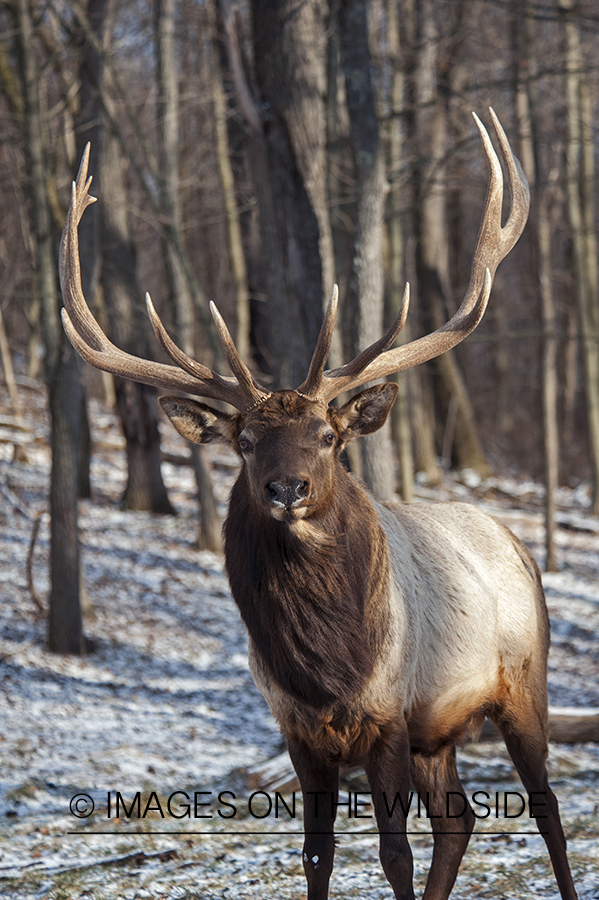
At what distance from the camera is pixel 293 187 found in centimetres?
729

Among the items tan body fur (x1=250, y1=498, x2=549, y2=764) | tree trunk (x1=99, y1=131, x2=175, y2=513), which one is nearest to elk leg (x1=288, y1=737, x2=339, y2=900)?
tan body fur (x1=250, y1=498, x2=549, y2=764)

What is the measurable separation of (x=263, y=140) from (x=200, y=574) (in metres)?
6.57

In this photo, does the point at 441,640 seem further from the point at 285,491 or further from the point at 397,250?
the point at 397,250

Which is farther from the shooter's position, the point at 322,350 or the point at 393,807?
the point at 322,350

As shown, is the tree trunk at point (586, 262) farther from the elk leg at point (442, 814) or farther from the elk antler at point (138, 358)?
the elk antler at point (138, 358)

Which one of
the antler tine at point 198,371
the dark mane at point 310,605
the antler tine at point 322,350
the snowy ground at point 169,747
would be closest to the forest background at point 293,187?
the snowy ground at point 169,747

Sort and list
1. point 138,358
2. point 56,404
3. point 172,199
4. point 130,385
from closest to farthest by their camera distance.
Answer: point 138,358
point 56,404
point 172,199
point 130,385

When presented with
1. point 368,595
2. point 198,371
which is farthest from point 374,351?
point 368,595

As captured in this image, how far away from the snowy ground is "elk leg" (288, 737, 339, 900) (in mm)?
806

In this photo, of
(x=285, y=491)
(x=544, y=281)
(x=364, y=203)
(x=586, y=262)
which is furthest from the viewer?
(x=586, y=262)

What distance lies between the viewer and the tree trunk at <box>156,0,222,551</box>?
12.1 m

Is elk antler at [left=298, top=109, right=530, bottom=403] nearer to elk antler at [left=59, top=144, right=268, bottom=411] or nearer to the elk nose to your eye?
elk antler at [left=59, top=144, right=268, bottom=411]

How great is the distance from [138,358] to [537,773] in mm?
3018

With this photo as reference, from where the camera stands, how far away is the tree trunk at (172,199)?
12.1 m
